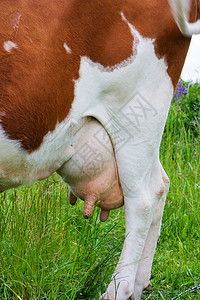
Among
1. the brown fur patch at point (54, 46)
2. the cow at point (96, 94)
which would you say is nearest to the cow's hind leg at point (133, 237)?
the cow at point (96, 94)

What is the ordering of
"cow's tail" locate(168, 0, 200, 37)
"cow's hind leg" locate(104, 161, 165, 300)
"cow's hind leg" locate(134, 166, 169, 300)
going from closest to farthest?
"cow's tail" locate(168, 0, 200, 37)
"cow's hind leg" locate(104, 161, 165, 300)
"cow's hind leg" locate(134, 166, 169, 300)

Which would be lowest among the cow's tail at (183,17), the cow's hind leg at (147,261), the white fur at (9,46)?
the cow's hind leg at (147,261)

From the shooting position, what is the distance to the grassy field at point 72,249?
2.31 m

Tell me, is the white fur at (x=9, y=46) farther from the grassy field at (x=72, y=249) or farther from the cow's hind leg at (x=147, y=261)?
the cow's hind leg at (x=147, y=261)

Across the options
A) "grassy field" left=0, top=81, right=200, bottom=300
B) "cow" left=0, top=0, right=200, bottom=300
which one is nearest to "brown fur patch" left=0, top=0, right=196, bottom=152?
"cow" left=0, top=0, right=200, bottom=300

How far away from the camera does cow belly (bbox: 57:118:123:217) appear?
7.59ft

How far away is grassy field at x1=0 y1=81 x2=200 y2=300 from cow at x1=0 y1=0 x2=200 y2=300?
19cm

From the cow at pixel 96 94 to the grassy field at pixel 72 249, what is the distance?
19 cm

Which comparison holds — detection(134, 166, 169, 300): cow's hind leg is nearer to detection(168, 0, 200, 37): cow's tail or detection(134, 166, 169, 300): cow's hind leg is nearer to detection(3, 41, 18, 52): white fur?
detection(168, 0, 200, 37): cow's tail

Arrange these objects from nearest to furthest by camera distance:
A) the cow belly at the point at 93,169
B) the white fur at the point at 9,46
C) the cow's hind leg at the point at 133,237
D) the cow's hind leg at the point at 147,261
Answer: the white fur at the point at 9,46 < the cow belly at the point at 93,169 < the cow's hind leg at the point at 133,237 < the cow's hind leg at the point at 147,261

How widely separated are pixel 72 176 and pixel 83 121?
29 cm

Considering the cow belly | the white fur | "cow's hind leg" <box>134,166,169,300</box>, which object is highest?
the white fur

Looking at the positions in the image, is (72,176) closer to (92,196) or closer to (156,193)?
(92,196)

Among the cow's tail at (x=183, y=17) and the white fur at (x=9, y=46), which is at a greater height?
the cow's tail at (x=183, y=17)
